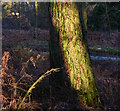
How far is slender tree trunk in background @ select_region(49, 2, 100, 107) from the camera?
4.10 meters

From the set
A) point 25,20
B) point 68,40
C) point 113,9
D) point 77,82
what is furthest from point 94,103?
point 25,20

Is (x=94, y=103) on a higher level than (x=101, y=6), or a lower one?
lower

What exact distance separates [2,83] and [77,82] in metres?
1.27

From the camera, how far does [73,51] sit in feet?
13.5

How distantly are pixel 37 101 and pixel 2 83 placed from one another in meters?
0.67

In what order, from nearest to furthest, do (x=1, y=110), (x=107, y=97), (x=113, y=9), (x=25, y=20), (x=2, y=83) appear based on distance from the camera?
(x=1, y=110)
(x=2, y=83)
(x=107, y=97)
(x=113, y=9)
(x=25, y=20)

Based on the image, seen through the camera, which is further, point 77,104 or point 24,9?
point 24,9

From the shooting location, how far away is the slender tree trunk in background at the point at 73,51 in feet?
13.5

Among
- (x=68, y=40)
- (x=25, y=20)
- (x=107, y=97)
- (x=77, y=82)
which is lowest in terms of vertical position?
→ (x=107, y=97)

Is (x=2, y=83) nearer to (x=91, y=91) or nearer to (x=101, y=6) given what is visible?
(x=91, y=91)

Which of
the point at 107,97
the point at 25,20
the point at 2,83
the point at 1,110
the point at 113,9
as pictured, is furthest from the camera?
the point at 25,20

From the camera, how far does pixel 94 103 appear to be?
412 cm

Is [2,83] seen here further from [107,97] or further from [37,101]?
[107,97]

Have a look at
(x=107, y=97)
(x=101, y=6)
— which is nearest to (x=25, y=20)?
(x=101, y=6)
